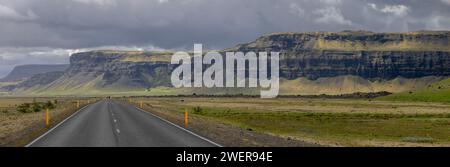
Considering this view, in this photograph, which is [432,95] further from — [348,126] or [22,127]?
[22,127]

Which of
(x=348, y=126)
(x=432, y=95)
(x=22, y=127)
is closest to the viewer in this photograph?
(x=22, y=127)

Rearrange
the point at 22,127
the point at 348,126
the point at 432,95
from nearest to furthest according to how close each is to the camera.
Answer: the point at 22,127 → the point at 348,126 → the point at 432,95

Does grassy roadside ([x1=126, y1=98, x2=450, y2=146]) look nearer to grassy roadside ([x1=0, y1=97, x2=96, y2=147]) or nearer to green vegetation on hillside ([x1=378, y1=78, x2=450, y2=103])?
grassy roadside ([x1=0, y1=97, x2=96, y2=147])

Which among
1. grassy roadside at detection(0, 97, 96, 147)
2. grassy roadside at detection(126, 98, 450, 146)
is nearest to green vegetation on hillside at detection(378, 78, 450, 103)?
grassy roadside at detection(126, 98, 450, 146)

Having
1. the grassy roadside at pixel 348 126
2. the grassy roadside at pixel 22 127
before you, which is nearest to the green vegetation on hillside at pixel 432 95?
the grassy roadside at pixel 348 126

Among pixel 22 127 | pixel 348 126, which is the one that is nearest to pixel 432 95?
pixel 348 126

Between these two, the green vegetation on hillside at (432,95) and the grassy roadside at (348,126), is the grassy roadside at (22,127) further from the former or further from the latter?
the green vegetation on hillside at (432,95)
